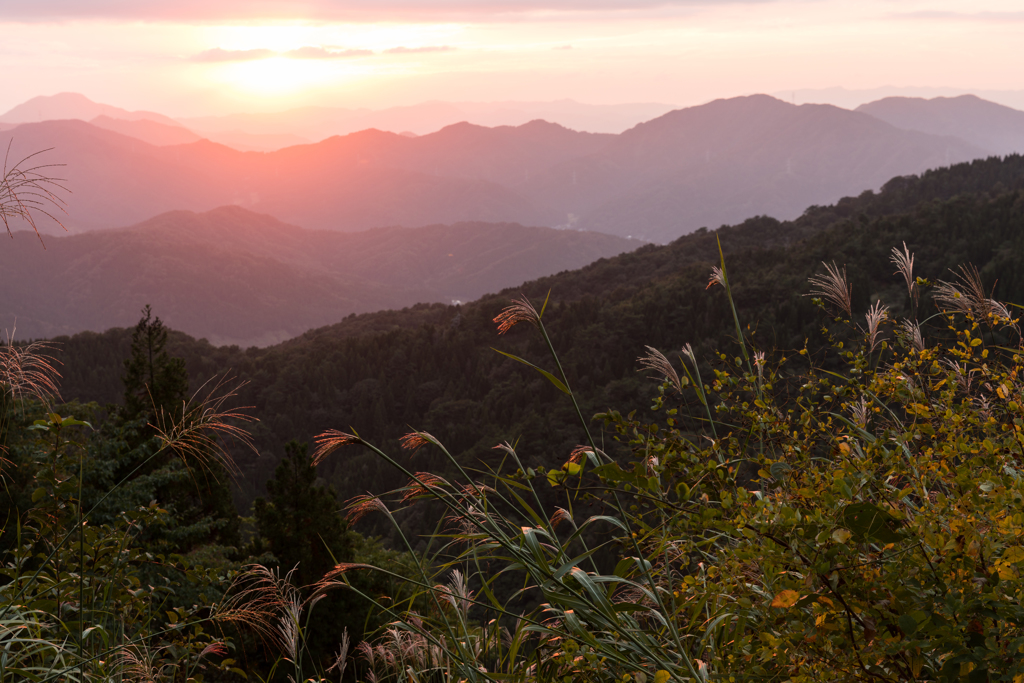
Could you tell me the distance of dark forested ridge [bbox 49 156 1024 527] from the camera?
58.2 metres

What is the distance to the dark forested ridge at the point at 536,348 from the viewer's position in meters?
58.2

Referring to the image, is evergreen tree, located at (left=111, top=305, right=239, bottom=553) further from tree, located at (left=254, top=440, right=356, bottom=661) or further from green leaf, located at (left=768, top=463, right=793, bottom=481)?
green leaf, located at (left=768, top=463, right=793, bottom=481)

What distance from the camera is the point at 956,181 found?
351ft

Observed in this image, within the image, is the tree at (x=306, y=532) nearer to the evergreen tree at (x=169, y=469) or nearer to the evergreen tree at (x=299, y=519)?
the evergreen tree at (x=299, y=519)

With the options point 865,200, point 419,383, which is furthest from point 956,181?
point 419,383

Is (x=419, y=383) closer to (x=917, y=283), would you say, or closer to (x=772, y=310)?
(x=772, y=310)

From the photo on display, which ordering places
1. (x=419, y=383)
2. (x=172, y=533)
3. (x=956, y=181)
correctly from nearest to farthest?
(x=172, y=533), (x=419, y=383), (x=956, y=181)

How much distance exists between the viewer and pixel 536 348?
66.9m

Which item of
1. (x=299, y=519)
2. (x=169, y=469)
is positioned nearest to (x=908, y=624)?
(x=169, y=469)

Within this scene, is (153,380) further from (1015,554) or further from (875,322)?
(1015,554)

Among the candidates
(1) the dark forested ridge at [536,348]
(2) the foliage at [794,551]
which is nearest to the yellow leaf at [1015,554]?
(2) the foliage at [794,551]

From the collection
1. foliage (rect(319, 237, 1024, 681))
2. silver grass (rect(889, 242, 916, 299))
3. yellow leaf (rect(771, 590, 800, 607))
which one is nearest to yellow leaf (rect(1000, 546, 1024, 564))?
foliage (rect(319, 237, 1024, 681))

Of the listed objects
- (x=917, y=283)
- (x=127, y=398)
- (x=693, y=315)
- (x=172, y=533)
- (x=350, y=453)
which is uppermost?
(x=917, y=283)

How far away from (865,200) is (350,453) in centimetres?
9287
